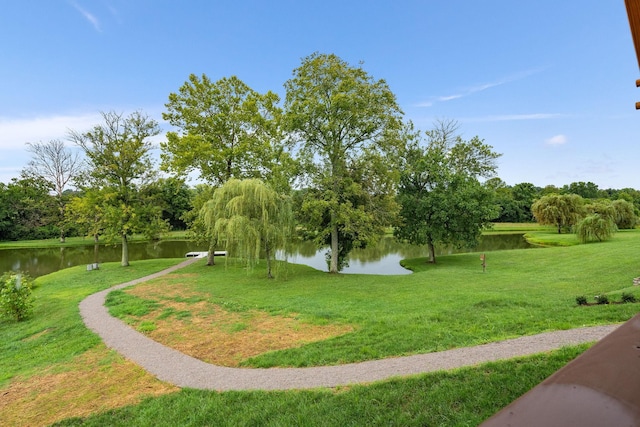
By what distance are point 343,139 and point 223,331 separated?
12.5m

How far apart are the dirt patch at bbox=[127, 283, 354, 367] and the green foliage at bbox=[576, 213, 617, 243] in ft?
102

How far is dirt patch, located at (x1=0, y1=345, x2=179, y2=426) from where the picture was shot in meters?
5.59

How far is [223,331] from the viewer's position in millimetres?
9047

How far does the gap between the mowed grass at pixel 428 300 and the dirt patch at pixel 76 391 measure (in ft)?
6.60

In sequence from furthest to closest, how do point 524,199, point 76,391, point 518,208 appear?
point 524,199, point 518,208, point 76,391

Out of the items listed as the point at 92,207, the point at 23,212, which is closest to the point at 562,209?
the point at 92,207

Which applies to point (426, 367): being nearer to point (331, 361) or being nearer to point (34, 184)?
point (331, 361)

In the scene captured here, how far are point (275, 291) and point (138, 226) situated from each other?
41.2ft

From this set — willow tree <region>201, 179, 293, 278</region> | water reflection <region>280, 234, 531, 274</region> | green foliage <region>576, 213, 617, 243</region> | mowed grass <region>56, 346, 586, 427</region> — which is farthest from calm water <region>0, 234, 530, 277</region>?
mowed grass <region>56, 346, 586, 427</region>

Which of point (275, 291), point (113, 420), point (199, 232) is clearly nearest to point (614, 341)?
point (113, 420)

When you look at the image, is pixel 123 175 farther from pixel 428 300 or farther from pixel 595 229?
pixel 595 229

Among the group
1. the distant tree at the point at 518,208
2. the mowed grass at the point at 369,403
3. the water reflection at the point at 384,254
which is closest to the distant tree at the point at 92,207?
the water reflection at the point at 384,254

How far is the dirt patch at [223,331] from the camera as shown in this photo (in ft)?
24.9

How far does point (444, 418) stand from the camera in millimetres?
3822
